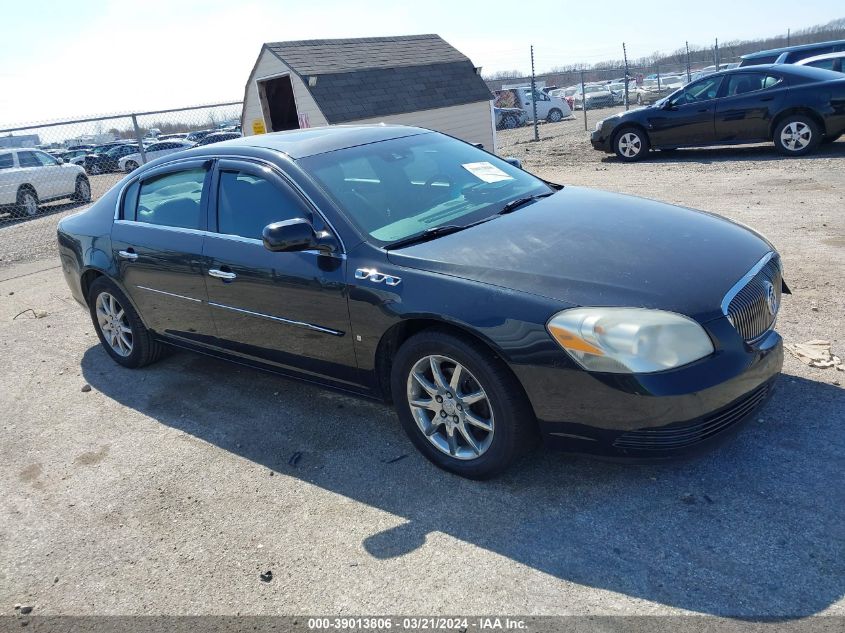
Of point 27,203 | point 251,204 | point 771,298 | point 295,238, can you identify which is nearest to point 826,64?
point 771,298

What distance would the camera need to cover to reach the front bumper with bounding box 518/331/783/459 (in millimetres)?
2834

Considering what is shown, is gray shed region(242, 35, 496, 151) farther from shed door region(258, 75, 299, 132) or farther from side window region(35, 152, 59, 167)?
side window region(35, 152, 59, 167)

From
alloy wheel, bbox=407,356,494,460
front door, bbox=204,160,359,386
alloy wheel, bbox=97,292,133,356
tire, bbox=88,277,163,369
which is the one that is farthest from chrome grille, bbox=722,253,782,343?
alloy wheel, bbox=97,292,133,356

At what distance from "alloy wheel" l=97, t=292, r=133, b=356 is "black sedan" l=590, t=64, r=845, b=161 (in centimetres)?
1084

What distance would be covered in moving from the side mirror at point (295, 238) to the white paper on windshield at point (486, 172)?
120 cm

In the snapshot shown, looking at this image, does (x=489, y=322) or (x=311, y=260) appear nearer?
(x=489, y=322)

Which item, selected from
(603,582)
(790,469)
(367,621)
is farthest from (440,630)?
(790,469)

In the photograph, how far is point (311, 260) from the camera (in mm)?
3734

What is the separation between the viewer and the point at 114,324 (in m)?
5.37

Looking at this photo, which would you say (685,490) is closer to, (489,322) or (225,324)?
(489,322)

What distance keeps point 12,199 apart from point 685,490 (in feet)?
52.9

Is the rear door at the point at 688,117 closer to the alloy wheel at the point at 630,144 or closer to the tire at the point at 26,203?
the alloy wheel at the point at 630,144

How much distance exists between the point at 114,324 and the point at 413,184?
268cm

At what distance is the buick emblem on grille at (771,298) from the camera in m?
3.36
